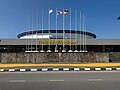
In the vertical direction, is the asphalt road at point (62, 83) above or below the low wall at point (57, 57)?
below

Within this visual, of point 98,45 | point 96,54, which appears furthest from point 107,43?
point 96,54

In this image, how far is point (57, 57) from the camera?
23141mm

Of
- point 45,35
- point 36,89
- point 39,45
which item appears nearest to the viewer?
point 36,89

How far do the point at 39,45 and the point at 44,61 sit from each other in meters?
28.9

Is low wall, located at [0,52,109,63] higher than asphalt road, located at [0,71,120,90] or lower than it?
higher

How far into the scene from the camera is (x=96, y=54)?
23.2 metres

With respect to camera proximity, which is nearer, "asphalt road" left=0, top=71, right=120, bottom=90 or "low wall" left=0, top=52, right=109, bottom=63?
"asphalt road" left=0, top=71, right=120, bottom=90

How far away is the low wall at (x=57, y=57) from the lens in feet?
75.4

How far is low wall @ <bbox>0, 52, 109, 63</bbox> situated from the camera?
23.0 metres

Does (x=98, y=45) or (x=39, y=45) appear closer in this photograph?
(x=39, y=45)

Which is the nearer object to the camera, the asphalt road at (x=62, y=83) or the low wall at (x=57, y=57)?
the asphalt road at (x=62, y=83)

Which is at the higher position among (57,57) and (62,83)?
(57,57)

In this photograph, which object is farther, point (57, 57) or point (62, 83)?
point (57, 57)

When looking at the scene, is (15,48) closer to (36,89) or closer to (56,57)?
(56,57)
